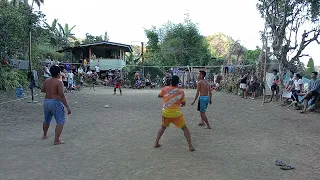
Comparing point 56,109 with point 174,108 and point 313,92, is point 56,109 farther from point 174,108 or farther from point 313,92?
point 313,92

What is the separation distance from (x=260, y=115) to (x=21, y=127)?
7.37 m

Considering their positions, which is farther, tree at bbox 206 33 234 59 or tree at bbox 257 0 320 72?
tree at bbox 206 33 234 59

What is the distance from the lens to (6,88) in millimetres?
14453

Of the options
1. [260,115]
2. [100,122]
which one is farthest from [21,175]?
[260,115]

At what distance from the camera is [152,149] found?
18.5 feet

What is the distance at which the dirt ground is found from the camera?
172 inches

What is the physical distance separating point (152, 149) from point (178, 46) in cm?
2693

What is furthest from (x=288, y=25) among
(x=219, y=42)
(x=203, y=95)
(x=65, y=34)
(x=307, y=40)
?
(x=219, y=42)

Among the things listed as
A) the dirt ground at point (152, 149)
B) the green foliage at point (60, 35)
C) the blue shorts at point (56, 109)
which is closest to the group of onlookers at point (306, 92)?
the dirt ground at point (152, 149)

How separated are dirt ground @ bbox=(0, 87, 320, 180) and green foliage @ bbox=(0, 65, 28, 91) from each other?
5.56 metres

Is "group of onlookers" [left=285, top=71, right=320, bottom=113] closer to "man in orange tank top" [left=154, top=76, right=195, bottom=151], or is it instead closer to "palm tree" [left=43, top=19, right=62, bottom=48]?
"man in orange tank top" [left=154, top=76, right=195, bottom=151]

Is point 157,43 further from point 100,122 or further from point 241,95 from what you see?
point 100,122

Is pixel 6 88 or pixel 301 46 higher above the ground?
pixel 301 46

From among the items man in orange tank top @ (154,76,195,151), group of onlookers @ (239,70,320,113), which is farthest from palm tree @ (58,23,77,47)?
man in orange tank top @ (154,76,195,151)
